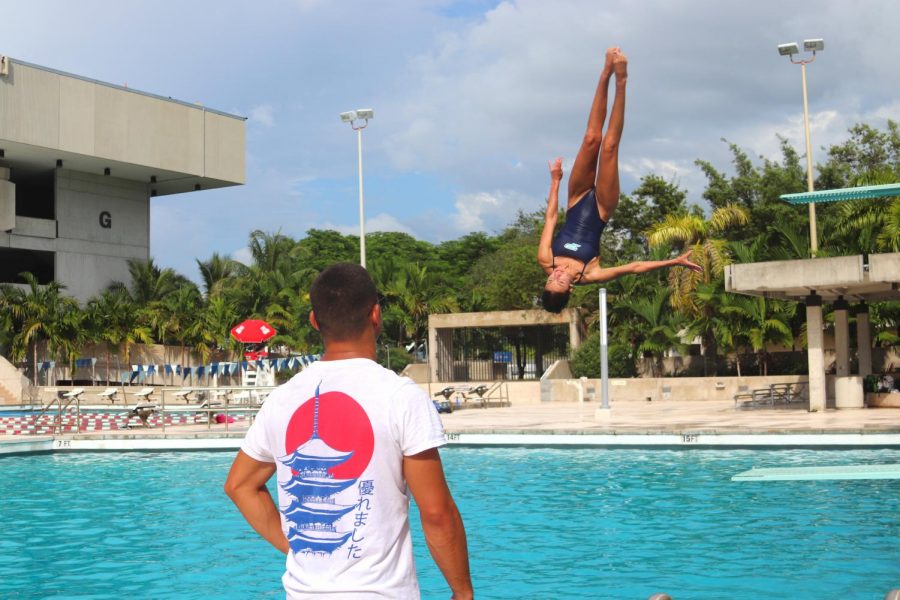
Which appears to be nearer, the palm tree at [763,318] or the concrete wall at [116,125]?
the palm tree at [763,318]

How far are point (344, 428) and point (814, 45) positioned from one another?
28.1 m

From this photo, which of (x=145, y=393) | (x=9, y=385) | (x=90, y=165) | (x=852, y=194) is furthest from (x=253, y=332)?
(x=852, y=194)

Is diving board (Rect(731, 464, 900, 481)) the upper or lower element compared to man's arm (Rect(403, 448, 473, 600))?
lower

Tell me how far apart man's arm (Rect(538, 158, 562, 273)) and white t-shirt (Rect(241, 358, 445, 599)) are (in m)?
4.42

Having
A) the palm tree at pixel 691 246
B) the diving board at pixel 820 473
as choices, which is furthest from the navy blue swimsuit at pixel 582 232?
the palm tree at pixel 691 246

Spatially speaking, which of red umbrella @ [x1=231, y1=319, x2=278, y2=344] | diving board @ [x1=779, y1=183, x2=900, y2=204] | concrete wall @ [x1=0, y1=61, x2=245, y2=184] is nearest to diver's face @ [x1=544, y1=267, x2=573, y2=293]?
diving board @ [x1=779, y1=183, x2=900, y2=204]

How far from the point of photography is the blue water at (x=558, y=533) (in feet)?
26.0

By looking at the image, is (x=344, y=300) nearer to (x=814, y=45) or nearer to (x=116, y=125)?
(x=814, y=45)

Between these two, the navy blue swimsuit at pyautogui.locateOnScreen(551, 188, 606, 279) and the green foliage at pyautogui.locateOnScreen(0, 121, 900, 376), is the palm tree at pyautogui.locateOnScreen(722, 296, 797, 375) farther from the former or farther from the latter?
the navy blue swimsuit at pyautogui.locateOnScreen(551, 188, 606, 279)

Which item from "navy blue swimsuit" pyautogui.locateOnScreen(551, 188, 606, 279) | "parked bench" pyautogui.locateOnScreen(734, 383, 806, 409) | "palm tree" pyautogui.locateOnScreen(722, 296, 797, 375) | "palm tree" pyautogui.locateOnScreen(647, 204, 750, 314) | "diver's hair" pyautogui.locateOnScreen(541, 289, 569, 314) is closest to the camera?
"navy blue swimsuit" pyautogui.locateOnScreen(551, 188, 606, 279)

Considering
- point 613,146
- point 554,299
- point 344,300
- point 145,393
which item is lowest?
point 145,393

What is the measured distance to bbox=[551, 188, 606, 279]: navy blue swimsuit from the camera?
660cm

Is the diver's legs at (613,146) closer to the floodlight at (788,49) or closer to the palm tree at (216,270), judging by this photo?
the floodlight at (788,49)

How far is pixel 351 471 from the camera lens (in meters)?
2.53
